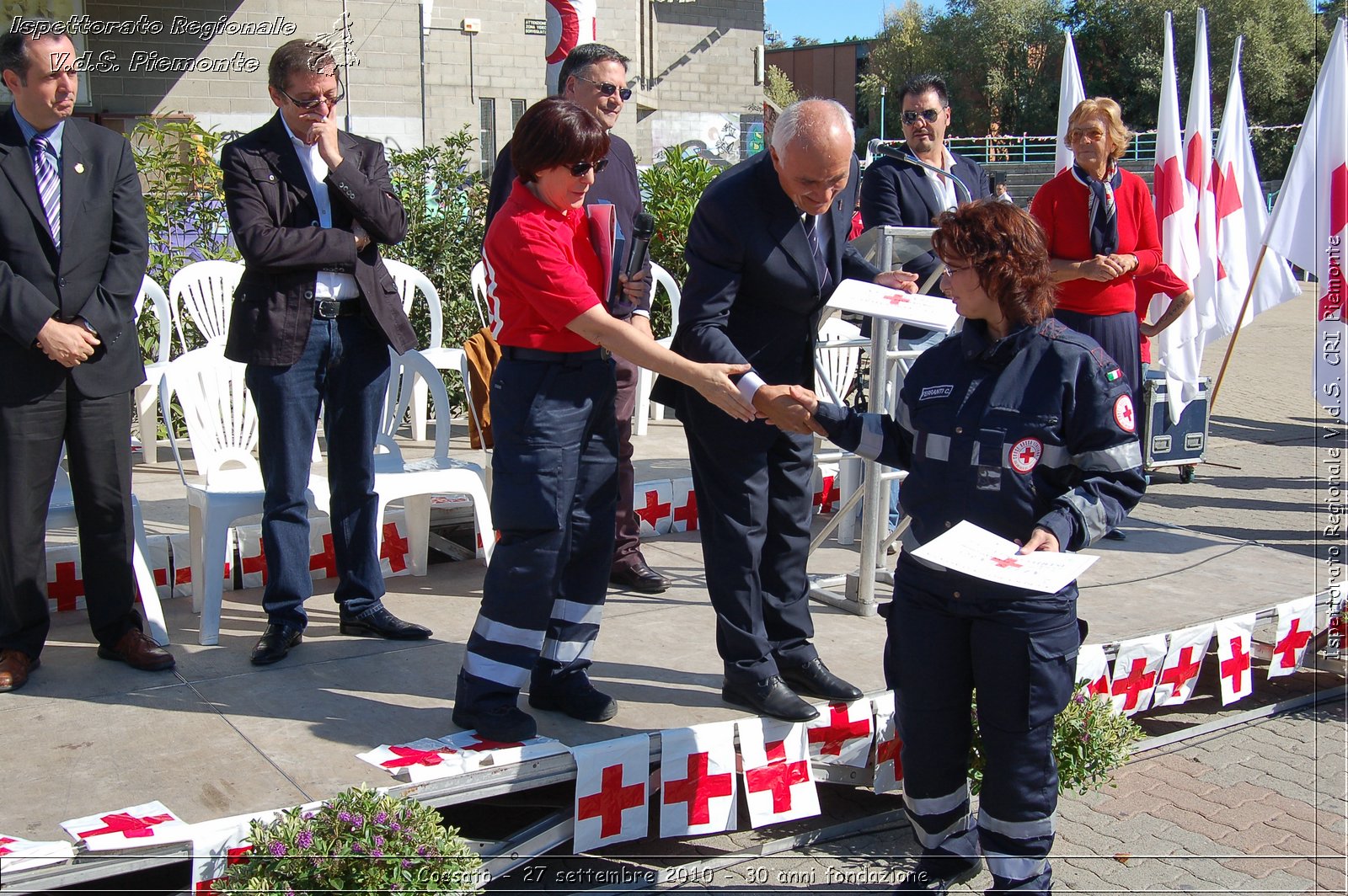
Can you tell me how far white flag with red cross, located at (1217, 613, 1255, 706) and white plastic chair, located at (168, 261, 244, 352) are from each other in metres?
4.98

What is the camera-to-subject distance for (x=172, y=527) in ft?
17.2

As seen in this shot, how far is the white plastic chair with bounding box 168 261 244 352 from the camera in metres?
6.32

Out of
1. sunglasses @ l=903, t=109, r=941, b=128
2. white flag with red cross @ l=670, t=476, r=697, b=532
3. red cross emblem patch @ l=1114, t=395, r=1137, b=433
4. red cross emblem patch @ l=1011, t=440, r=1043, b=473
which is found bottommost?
white flag with red cross @ l=670, t=476, r=697, b=532

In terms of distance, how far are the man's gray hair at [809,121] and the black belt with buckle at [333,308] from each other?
5.44ft

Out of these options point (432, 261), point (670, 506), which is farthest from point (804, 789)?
point (432, 261)

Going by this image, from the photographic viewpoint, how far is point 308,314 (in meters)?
4.09

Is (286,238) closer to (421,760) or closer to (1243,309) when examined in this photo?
(421,760)

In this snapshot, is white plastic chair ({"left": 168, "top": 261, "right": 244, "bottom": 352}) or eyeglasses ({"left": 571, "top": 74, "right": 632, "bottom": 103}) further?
white plastic chair ({"left": 168, "top": 261, "right": 244, "bottom": 352})

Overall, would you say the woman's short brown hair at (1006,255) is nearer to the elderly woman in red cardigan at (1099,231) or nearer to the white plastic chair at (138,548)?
the elderly woman in red cardigan at (1099,231)

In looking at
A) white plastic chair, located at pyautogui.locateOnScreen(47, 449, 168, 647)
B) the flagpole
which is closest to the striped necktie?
white plastic chair, located at pyautogui.locateOnScreen(47, 449, 168, 647)

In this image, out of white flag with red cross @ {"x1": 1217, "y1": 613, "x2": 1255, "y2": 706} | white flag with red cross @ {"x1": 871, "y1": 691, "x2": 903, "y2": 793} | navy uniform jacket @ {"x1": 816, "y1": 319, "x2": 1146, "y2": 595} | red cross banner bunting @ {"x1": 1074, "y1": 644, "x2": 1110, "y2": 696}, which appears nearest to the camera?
navy uniform jacket @ {"x1": 816, "y1": 319, "x2": 1146, "y2": 595}

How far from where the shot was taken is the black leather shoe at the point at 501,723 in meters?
3.38

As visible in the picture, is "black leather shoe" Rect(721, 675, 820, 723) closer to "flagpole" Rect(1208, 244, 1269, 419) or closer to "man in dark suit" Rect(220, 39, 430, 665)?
"man in dark suit" Rect(220, 39, 430, 665)

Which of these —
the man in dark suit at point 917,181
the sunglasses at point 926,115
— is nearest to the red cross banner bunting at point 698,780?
the man in dark suit at point 917,181
